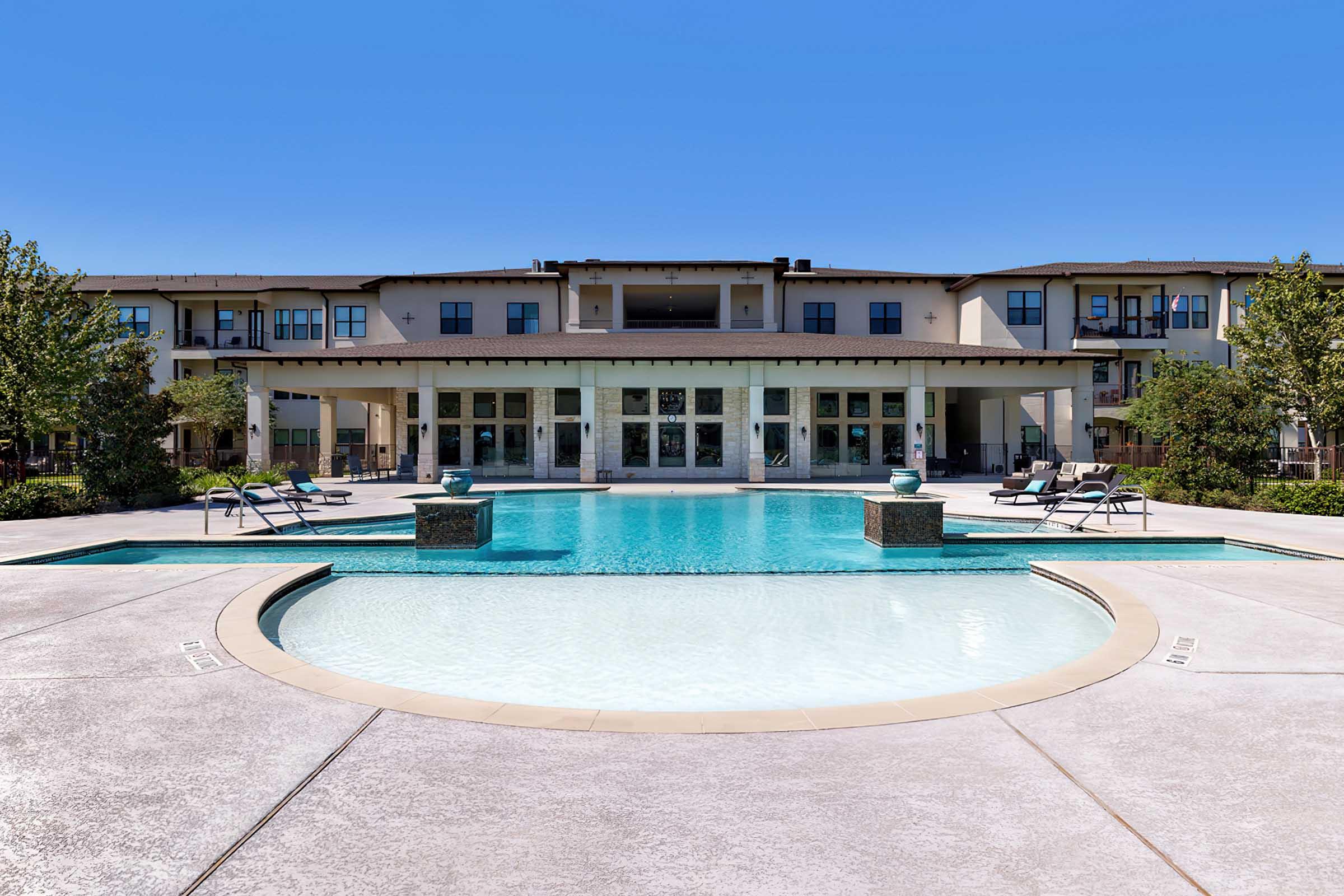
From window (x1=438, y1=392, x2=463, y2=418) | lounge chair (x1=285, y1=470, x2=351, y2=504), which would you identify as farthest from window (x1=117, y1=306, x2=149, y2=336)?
lounge chair (x1=285, y1=470, x2=351, y2=504)

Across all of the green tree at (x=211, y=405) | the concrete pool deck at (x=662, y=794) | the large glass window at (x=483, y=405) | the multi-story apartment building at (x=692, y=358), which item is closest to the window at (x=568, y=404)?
the multi-story apartment building at (x=692, y=358)

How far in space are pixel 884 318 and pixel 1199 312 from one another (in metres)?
16.5

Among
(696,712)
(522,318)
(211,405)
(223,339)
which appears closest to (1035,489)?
(696,712)

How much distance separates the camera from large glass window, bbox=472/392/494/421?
3419 centimetres

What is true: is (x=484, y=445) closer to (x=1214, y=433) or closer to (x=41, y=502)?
(x=41, y=502)

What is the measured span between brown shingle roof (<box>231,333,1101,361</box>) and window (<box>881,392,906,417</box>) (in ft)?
8.32

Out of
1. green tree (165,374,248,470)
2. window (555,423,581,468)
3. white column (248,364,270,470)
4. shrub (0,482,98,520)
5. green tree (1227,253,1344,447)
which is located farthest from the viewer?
green tree (165,374,248,470)

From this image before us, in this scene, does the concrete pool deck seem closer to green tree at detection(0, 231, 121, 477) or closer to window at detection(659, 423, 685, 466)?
green tree at detection(0, 231, 121, 477)

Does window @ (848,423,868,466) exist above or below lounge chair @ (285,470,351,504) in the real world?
above

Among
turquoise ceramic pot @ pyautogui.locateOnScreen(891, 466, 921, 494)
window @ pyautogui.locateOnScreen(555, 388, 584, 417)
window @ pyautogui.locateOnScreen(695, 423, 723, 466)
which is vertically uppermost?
window @ pyautogui.locateOnScreen(555, 388, 584, 417)

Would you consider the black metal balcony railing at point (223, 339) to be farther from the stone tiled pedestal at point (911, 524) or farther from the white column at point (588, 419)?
the stone tiled pedestal at point (911, 524)

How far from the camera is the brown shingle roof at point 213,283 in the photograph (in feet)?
129

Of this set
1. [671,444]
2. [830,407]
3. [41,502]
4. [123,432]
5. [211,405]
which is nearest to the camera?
[41,502]

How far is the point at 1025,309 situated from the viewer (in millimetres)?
36281
